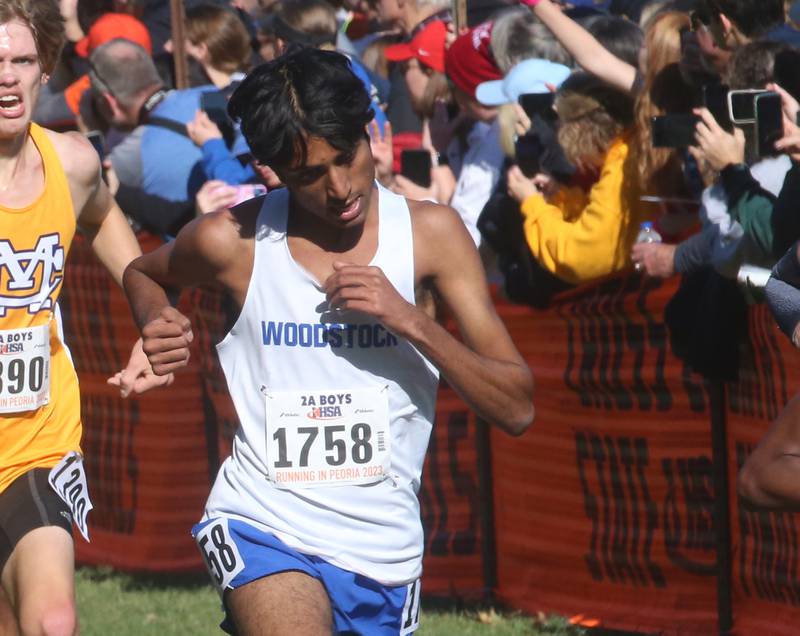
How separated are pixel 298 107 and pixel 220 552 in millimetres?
1164

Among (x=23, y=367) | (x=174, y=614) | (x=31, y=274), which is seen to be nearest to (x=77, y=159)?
(x=31, y=274)

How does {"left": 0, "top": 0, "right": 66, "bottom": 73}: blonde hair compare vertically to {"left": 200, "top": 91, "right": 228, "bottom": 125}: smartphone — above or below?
above

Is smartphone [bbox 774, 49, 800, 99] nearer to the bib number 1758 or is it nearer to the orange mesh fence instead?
the orange mesh fence

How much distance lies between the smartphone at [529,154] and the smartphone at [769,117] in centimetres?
161

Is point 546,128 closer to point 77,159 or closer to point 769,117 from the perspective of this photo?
point 769,117

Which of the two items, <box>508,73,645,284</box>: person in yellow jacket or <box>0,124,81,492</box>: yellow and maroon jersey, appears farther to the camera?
<box>508,73,645,284</box>: person in yellow jacket

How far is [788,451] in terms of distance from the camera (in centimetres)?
368

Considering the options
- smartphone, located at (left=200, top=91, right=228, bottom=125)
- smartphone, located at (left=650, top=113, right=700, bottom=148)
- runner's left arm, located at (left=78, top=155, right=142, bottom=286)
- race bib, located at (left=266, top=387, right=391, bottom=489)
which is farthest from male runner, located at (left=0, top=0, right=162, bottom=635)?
smartphone, located at (left=200, top=91, right=228, bottom=125)

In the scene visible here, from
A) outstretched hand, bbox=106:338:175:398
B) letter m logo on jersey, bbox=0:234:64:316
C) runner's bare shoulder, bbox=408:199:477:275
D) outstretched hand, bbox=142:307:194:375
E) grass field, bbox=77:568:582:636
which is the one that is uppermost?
runner's bare shoulder, bbox=408:199:477:275

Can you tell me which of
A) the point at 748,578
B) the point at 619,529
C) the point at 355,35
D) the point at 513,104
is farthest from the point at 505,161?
the point at 355,35

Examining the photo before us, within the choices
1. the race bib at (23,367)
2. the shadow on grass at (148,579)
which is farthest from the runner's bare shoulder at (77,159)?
the shadow on grass at (148,579)

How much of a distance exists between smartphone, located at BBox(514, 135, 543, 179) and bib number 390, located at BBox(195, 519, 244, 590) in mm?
2769

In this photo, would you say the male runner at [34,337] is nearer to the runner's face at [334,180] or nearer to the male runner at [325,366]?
the male runner at [325,366]

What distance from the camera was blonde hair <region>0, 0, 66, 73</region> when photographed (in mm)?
5316
